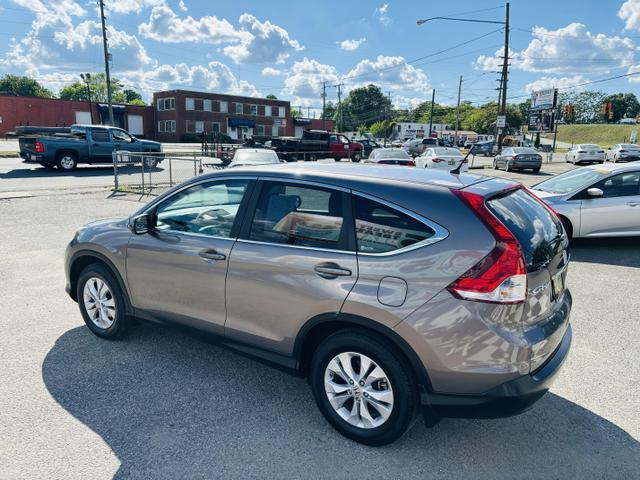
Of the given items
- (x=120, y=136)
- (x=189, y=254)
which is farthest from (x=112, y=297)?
(x=120, y=136)

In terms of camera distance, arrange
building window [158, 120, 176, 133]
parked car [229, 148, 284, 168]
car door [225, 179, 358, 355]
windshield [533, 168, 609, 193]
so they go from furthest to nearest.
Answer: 1. building window [158, 120, 176, 133]
2. parked car [229, 148, 284, 168]
3. windshield [533, 168, 609, 193]
4. car door [225, 179, 358, 355]

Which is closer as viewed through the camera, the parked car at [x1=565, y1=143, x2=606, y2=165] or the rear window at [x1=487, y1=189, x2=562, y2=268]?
the rear window at [x1=487, y1=189, x2=562, y2=268]

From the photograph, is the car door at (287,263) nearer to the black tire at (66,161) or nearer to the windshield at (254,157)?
the windshield at (254,157)

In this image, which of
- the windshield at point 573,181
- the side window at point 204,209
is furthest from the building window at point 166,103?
Answer: the side window at point 204,209

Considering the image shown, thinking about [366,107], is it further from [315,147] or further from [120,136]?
[120,136]

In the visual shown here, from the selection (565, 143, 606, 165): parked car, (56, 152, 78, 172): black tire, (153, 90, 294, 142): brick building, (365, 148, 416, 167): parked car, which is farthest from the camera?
(153, 90, 294, 142): brick building

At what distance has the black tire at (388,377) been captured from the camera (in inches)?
105

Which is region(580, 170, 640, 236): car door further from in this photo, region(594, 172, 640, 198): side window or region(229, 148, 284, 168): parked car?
region(229, 148, 284, 168): parked car

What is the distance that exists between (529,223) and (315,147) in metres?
24.9

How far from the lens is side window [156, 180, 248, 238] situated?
3467 mm

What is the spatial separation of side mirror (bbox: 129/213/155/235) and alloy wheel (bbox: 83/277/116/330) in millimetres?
718

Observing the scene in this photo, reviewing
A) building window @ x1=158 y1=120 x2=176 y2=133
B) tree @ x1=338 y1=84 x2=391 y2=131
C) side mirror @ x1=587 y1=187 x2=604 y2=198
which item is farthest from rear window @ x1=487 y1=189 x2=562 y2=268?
tree @ x1=338 y1=84 x2=391 y2=131

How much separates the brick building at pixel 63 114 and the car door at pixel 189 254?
2345 inches

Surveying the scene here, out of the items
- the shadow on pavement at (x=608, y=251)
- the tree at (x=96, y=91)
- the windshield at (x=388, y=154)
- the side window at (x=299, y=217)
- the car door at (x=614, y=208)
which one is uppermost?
the tree at (x=96, y=91)
